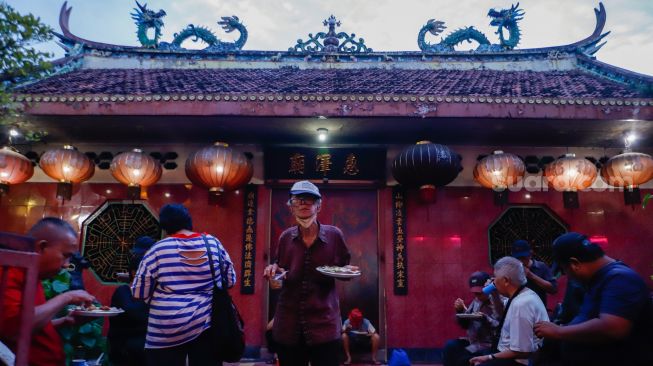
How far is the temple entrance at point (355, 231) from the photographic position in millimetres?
6844

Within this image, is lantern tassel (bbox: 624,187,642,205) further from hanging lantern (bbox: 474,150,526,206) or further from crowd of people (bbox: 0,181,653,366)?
crowd of people (bbox: 0,181,653,366)

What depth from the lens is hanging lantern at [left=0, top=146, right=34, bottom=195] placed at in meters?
6.00

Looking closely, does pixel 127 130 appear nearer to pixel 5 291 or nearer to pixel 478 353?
pixel 5 291

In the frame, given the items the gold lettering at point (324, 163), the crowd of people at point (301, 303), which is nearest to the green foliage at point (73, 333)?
the crowd of people at point (301, 303)

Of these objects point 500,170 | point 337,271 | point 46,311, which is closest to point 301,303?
point 337,271

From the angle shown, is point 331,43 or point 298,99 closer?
point 298,99

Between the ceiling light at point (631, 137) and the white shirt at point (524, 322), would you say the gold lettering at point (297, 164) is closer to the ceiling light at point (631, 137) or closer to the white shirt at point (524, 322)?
the white shirt at point (524, 322)

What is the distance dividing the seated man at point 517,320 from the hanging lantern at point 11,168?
21.5 ft

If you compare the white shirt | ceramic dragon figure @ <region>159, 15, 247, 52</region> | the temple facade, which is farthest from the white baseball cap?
ceramic dragon figure @ <region>159, 15, 247, 52</region>

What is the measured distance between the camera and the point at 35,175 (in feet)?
23.6

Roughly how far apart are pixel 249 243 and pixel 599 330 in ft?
17.6

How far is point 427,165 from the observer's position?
19.8 ft

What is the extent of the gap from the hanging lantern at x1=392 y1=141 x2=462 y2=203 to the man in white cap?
325cm

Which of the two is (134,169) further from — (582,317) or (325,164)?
(582,317)
